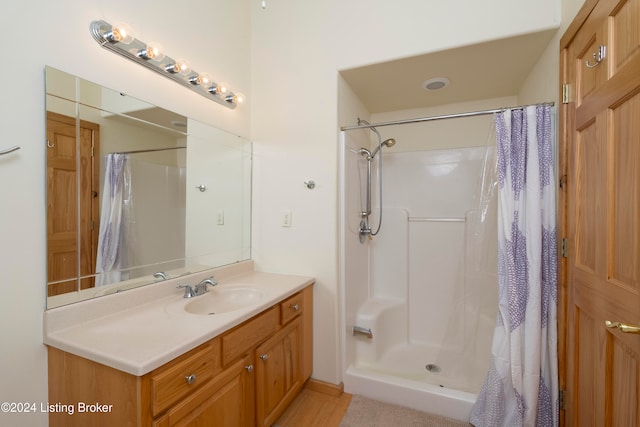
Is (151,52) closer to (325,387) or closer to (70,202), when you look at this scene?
(70,202)

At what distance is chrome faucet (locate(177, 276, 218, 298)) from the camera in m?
1.51

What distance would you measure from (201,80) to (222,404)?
5.56ft

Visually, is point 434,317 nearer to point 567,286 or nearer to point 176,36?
point 567,286

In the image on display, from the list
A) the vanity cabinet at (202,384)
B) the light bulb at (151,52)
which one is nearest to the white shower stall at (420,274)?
the vanity cabinet at (202,384)

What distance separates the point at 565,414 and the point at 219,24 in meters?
3.01

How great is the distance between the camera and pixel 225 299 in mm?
1689

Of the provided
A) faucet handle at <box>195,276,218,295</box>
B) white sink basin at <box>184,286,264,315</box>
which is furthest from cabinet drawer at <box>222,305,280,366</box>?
faucet handle at <box>195,276,218,295</box>

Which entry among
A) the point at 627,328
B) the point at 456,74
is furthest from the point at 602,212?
the point at 456,74

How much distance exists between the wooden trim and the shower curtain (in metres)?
0.86

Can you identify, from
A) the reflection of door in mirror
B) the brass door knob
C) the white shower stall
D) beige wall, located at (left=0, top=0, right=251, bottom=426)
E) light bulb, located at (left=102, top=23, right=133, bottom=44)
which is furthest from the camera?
the white shower stall

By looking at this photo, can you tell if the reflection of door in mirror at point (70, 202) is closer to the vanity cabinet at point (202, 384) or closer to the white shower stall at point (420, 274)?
the vanity cabinet at point (202, 384)

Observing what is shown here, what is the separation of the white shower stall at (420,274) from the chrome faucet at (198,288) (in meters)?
0.86

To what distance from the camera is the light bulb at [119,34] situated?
120cm

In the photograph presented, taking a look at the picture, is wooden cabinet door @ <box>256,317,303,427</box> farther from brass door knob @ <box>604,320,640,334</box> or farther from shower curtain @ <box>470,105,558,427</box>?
brass door knob @ <box>604,320,640,334</box>
